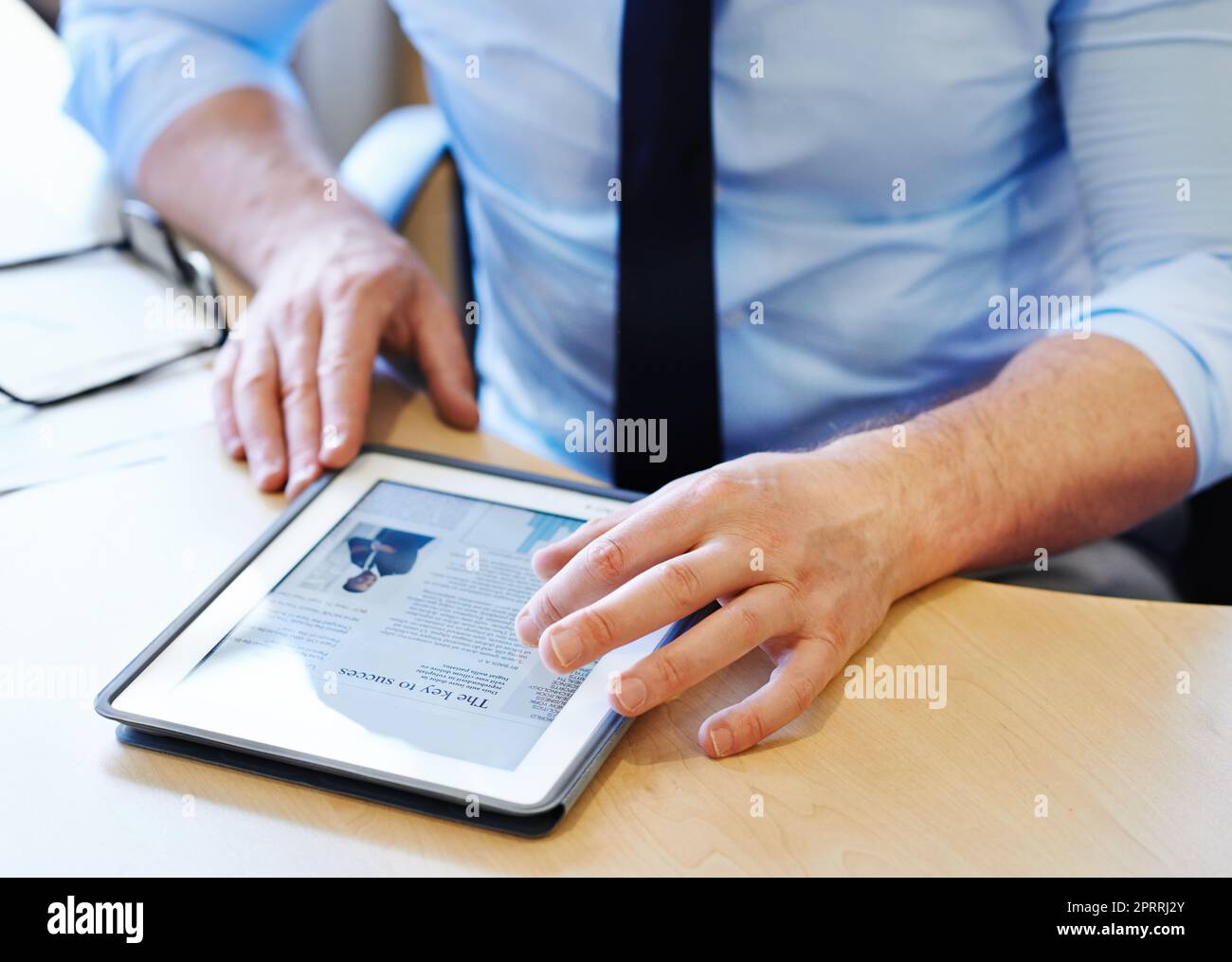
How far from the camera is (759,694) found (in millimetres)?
609

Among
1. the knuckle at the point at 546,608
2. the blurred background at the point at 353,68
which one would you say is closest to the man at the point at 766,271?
the knuckle at the point at 546,608

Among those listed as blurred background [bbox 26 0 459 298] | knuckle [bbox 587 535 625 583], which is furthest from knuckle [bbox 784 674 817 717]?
blurred background [bbox 26 0 459 298]

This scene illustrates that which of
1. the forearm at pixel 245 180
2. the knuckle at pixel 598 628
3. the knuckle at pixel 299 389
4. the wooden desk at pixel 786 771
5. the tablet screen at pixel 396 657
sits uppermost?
the forearm at pixel 245 180

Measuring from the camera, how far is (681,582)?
Answer: 0.63 meters

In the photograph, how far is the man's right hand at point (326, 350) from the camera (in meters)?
0.83

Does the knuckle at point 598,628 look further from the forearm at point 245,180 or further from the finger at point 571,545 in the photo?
the forearm at point 245,180

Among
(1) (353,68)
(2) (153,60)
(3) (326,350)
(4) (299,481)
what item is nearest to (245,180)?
(2) (153,60)

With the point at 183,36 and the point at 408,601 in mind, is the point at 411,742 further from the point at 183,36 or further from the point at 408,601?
the point at 183,36

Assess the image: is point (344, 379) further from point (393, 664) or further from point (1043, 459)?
point (1043, 459)

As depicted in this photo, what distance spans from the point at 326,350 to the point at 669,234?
0.94 ft

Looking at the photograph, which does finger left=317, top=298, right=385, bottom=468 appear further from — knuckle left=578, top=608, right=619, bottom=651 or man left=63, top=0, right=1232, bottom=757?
knuckle left=578, top=608, right=619, bottom=651

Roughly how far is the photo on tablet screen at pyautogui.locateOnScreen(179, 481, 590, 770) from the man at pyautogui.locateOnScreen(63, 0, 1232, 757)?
0.04 metres

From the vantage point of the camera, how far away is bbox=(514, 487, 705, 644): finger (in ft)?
2.07

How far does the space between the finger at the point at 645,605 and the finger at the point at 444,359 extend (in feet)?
0.99
